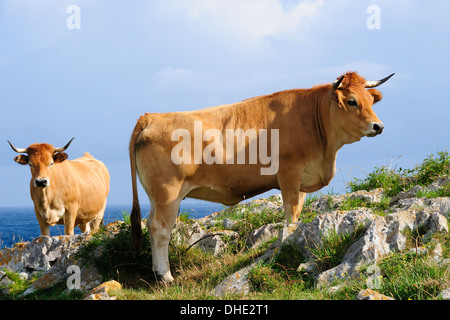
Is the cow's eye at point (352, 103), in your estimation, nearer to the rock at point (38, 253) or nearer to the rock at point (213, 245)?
the rock at point (213, 245)

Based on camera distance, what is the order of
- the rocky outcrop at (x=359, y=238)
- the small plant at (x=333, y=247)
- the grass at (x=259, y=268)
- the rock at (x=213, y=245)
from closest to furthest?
1. the grass at (x=259, y=268)
2. the rocky outcrop at (x=359, y=238)
3. the small plant at (x=333, y=247)
4. the rock at (x=213, y=245)

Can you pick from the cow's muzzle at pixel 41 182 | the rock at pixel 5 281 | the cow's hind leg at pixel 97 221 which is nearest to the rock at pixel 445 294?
the rock at pixel 5 281

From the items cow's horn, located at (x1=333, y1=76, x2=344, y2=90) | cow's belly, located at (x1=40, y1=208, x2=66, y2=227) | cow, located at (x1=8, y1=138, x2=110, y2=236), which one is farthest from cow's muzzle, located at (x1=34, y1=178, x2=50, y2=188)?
cow's horn, located at (x1=333, y1=76, x2=344, y2=90)

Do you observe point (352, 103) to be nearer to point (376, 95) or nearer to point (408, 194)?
point (376, 95)

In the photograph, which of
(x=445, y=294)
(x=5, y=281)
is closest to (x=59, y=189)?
(x=5, y=281)

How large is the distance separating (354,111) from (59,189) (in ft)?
25.4

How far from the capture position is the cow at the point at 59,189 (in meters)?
12.7

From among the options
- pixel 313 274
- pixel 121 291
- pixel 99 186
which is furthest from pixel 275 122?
pixel 99 186

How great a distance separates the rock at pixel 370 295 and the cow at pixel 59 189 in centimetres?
856

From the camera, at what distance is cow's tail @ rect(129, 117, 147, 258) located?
30.0ft

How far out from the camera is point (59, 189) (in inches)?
520

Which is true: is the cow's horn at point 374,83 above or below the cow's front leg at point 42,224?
above
